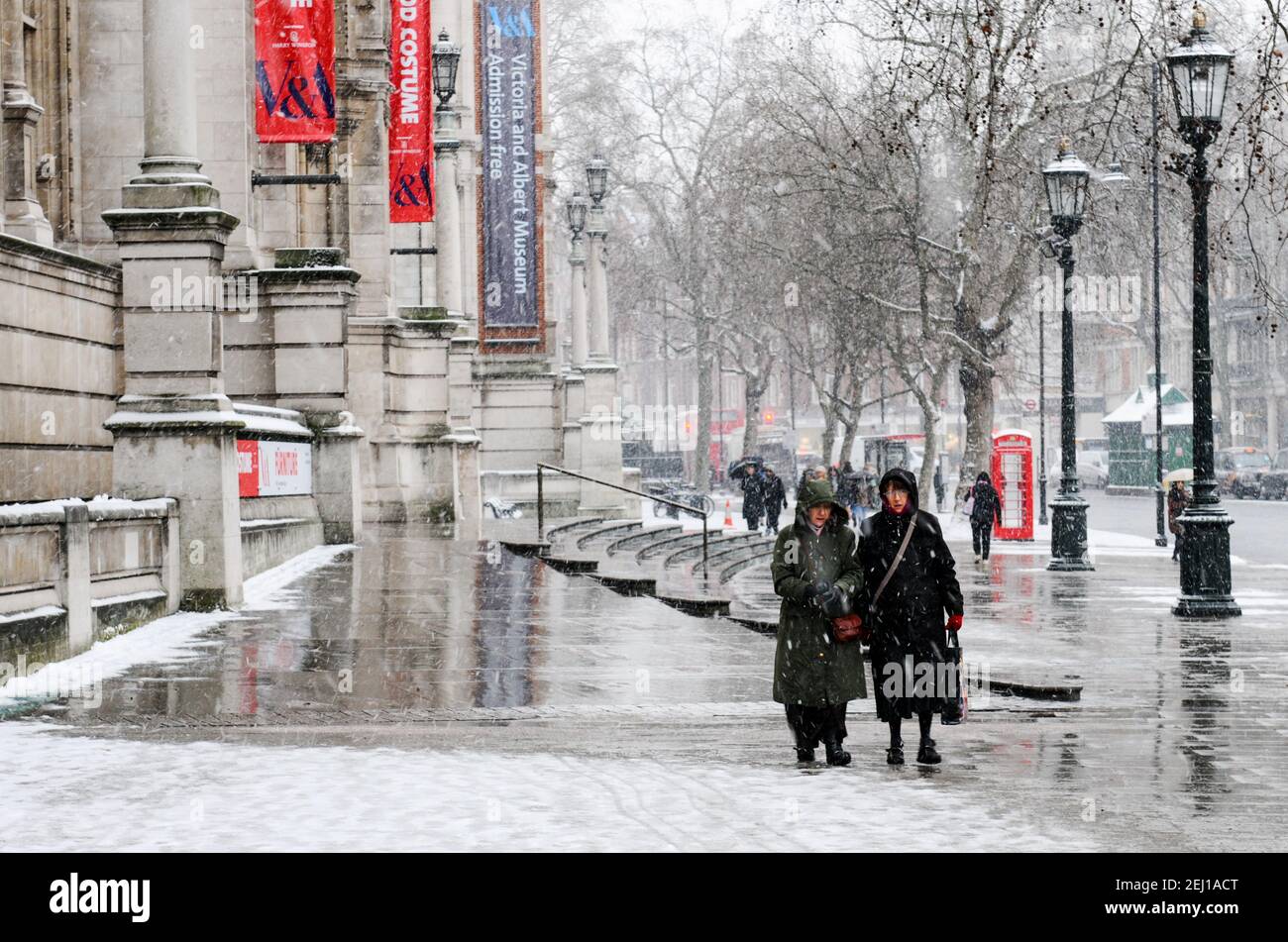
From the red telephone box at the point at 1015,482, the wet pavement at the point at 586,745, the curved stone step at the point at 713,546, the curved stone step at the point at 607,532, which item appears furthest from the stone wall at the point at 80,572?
the red telephone box at the point at 1015,482

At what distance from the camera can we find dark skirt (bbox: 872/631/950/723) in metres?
10.8

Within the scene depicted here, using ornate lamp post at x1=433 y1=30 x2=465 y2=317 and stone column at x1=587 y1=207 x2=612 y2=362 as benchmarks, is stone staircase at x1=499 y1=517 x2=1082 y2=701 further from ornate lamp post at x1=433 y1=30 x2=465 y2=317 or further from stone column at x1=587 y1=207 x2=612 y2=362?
stone column at x1=587 y1=207 x2=612 y2=362

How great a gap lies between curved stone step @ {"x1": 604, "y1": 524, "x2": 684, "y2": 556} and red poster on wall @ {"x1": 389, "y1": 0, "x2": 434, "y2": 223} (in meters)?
6.09

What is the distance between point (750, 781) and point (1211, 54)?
1336 cm

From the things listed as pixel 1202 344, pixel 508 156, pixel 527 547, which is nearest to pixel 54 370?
pixel 527 547

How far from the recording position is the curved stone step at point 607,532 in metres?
32.0

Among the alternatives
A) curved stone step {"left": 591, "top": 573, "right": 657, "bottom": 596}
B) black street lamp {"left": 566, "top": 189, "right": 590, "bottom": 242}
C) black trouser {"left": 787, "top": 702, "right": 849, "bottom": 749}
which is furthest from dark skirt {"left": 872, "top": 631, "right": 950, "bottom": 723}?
black street lamp {"left": 566, "top": 189, "right": 590, "bottom": 242}

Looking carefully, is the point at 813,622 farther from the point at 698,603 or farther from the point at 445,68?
the point at 445,68

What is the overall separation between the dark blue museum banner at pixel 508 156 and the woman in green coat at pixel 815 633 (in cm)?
3537

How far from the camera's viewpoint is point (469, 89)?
4578 centimetres

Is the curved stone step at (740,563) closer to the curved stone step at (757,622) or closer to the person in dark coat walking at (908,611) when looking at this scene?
the curved stone step at (757,622)

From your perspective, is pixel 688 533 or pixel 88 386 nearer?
pixel 88 386

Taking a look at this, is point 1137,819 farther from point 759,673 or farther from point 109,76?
point 109,76

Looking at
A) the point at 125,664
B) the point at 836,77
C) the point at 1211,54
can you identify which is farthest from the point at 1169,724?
the point at 836,77
